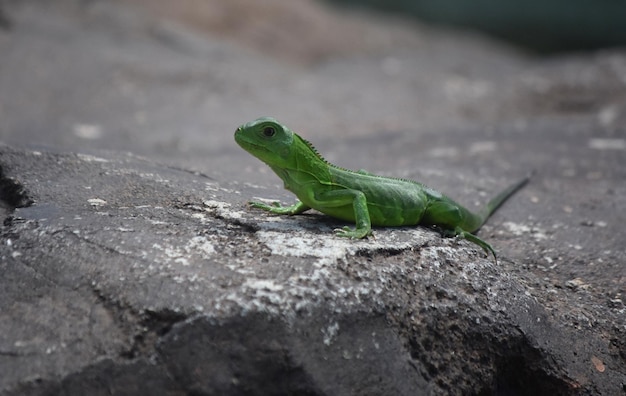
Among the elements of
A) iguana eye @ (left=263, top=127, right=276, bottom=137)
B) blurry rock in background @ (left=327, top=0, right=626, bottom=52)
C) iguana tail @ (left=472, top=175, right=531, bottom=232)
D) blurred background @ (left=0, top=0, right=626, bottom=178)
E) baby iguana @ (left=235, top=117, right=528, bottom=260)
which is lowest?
baby iguana @ (left=235, top=117, right=528, bottom=260)

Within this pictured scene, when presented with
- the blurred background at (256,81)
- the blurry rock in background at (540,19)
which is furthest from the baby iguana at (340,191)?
the blurry rock in background at (540,19)

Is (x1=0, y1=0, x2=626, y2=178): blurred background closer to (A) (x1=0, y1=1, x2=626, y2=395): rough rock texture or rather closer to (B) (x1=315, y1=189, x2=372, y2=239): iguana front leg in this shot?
(A) (x1=0, y1=1, x2=626, y2=395): rough rock texture

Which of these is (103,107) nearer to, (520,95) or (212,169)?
(212,169)

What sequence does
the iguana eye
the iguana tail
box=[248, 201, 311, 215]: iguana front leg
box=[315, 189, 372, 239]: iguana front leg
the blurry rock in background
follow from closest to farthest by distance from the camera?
box=[315, 189, 372, 239]: iguana front leg
the iguana eye
box=[248, 201, 311, 215]: iguana front leg
the iguana tail
the blurry rock in background

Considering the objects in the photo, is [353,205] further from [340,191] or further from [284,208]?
[284,208]

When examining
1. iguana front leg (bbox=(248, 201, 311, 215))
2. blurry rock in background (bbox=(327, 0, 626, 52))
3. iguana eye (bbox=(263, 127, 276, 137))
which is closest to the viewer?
iguana eye (bbox=(263, 127, 276, 137))

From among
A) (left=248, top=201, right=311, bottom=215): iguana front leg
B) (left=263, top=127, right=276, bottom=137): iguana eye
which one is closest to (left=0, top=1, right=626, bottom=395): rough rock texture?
(left=248, top=201, right=311, bottom=215): iguana front leg

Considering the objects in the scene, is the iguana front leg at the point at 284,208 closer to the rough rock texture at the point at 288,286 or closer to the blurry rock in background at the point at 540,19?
the rough rock texture at the point at 288,286
